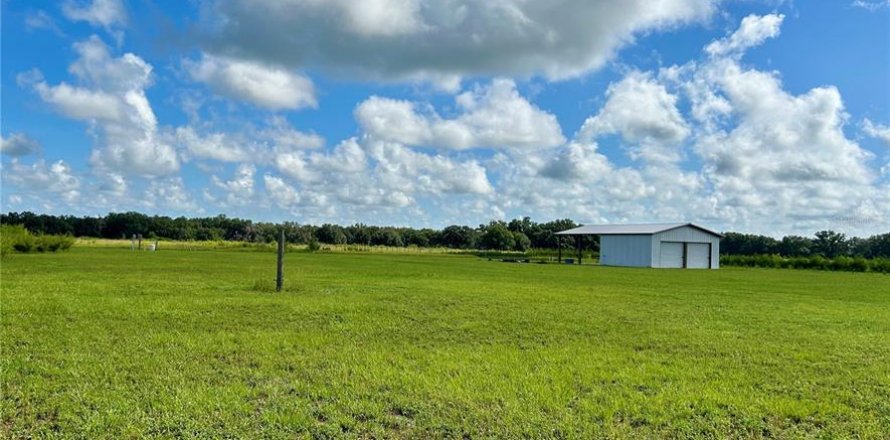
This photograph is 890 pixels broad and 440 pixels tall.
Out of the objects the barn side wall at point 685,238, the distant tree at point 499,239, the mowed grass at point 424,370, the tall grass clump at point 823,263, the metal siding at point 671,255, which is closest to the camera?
the mowed grass at point 424,370

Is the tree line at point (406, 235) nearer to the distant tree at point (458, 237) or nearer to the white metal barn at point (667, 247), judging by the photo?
the distant tree at point (458, 237)

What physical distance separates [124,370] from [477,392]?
3496 mm

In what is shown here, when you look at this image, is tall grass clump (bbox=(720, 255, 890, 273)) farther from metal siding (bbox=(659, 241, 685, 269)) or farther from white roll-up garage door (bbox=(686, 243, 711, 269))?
metal siding (bbox=(659, 241, 685, 269))

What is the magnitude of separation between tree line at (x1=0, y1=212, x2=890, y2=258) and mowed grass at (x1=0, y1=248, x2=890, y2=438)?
2371 inches

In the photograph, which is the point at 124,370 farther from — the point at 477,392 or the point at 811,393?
the point at 811,393

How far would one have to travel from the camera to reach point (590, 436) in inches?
173

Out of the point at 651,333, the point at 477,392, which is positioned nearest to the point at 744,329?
the point at 651,333

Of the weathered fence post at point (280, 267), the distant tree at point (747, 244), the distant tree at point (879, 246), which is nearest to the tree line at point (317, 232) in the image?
the distant tree at point (747, 244)

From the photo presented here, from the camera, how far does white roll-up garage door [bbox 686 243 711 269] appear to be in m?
44.9

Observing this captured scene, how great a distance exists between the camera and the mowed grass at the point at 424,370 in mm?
4578

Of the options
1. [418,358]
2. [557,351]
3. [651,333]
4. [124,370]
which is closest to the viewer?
[124,370]

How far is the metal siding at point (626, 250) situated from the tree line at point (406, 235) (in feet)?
80.0

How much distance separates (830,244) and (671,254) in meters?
45.3

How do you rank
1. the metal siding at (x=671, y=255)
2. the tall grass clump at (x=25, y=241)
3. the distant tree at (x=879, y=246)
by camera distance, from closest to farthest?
1. the tall grass clump at (x=25, y=241)
2. the metal siding at (x=671, y=255)
3. the distant tree at (x=879, y=246)
